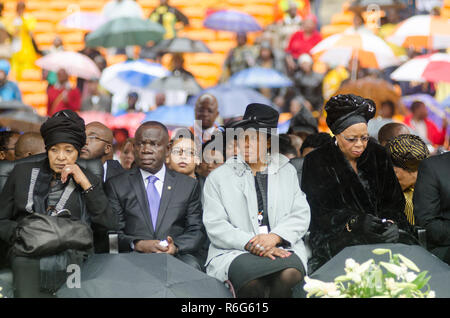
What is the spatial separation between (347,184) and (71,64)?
902 centimetres

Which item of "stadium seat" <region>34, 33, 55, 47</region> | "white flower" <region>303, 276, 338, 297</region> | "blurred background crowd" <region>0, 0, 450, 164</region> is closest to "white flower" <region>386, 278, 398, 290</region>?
"white flower" <region>303, 276, 338, 297</region>

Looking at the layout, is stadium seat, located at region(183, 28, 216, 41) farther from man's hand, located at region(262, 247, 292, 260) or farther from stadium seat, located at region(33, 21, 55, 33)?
man's hand, located at region(262, 247, 292, 260)

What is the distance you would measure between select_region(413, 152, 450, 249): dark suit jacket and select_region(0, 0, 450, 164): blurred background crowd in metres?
3.15

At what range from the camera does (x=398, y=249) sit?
6.18 m

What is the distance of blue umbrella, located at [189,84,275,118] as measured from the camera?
446 inches

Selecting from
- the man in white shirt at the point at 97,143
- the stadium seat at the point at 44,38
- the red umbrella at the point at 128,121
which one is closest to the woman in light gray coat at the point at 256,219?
the man in white shirt at the point at 97,143

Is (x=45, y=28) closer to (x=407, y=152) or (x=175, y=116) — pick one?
(x=175, y=116)

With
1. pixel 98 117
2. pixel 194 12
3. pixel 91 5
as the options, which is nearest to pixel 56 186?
pixel 98 117

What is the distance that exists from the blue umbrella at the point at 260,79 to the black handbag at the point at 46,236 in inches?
297

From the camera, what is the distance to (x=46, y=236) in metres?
5.75

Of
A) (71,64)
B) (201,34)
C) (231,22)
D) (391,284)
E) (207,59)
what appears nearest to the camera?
(391,284)
